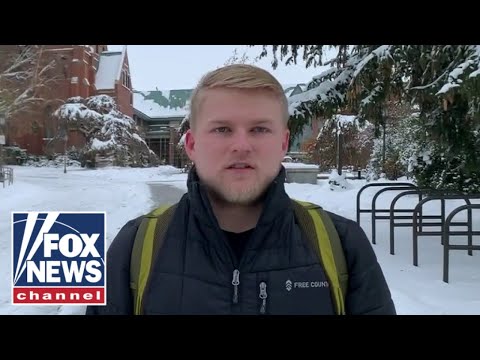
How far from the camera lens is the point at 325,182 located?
6766mm

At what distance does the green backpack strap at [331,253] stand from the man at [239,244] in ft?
0.06

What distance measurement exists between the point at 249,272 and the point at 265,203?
0.67 ft

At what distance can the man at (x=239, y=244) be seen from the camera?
1269 millimetres

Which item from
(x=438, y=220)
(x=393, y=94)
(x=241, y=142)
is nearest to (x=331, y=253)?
(x=241, y=142)

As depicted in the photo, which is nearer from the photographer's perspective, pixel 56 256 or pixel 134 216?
pixel 56 256

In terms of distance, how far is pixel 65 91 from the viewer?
407 centimetres

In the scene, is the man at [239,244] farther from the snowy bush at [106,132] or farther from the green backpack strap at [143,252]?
the snowy bush at [106,132]

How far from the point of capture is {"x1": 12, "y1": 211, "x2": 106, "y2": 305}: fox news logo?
1629 mm

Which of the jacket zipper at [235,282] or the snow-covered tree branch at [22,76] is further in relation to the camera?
the snow-covered tree branch at [22,76]

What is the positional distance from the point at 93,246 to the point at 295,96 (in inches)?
128

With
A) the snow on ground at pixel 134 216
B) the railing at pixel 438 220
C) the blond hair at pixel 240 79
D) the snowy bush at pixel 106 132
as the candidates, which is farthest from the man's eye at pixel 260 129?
the railing at pixel 438 220

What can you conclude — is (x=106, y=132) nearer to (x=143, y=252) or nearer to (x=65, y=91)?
(x=65, y=91)
